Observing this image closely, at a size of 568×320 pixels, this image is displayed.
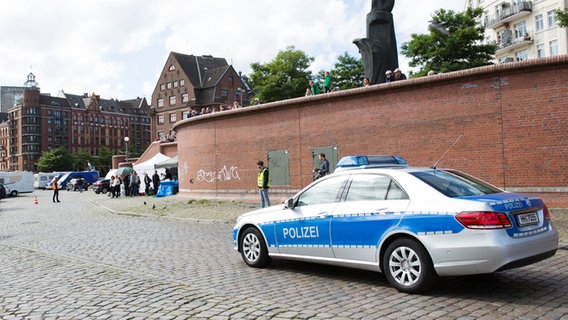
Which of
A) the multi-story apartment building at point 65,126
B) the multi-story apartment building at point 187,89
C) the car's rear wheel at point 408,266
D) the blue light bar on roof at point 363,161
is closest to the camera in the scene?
the car's rear wheel at point 408,266

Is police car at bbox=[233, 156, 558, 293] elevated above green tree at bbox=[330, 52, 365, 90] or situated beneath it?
situated beneath

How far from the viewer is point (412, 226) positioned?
18.4 ft

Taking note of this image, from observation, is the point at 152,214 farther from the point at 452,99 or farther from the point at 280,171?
the point at 452,99

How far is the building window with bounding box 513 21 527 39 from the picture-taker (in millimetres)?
52947

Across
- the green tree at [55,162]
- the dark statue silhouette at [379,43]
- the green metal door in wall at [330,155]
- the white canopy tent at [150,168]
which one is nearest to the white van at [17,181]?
the white canopy tent at [150,168]

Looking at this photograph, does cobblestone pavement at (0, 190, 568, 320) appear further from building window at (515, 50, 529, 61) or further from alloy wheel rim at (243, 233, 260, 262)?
building window at (515, 50, 529, 61)

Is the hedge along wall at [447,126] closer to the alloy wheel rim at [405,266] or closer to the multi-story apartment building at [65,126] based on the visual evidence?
the alloy wheel rim at [405,266]

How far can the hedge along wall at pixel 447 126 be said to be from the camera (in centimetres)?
1331

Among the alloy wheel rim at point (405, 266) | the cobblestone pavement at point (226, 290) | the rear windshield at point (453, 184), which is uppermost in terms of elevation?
the rear windshield at point (453, 184)

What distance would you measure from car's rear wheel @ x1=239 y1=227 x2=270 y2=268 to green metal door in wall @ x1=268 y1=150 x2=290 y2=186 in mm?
11419

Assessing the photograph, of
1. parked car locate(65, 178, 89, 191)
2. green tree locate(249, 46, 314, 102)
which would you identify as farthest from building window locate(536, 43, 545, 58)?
parked car locate(65, 178, 89, 191)

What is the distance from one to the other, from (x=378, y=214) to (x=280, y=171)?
539 inches

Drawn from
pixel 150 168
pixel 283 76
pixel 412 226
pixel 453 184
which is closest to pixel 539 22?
pixel 283 76

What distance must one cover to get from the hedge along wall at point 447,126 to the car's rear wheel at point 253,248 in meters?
9.02
